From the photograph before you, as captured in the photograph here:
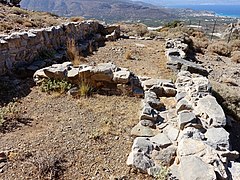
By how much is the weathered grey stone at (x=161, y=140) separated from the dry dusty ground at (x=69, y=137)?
1.66 ft

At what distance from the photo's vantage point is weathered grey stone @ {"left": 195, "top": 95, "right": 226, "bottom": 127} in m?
5.20

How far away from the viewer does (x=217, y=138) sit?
15.3 ft

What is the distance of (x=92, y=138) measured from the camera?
5.29 meters

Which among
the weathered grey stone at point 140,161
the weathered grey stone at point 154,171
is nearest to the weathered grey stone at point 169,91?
the weathered grey stone at point 140,161

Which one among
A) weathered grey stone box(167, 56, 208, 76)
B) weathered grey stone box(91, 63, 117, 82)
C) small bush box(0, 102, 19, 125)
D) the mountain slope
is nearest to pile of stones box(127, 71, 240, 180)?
weathered grey stone box(91, 63, 117, 82)

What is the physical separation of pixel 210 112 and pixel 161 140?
1.22m

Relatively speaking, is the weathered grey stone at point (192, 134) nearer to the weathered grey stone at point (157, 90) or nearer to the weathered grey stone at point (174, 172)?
the weathered grey stone at point (174, 172)

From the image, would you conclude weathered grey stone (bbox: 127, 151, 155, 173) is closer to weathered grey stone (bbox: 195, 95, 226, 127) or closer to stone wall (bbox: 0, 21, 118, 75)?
weathered grey stone (bbox: 195, 95, 226, 127)

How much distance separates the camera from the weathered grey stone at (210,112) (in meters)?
5.20

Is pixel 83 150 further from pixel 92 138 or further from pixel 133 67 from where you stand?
pixel 133 67

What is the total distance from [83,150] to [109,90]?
283 centimetres

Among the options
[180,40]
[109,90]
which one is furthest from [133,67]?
[180,40]

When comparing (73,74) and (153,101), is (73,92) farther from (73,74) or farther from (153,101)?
(153,101)

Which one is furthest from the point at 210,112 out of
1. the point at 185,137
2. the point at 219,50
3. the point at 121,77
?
the point at 219,50
